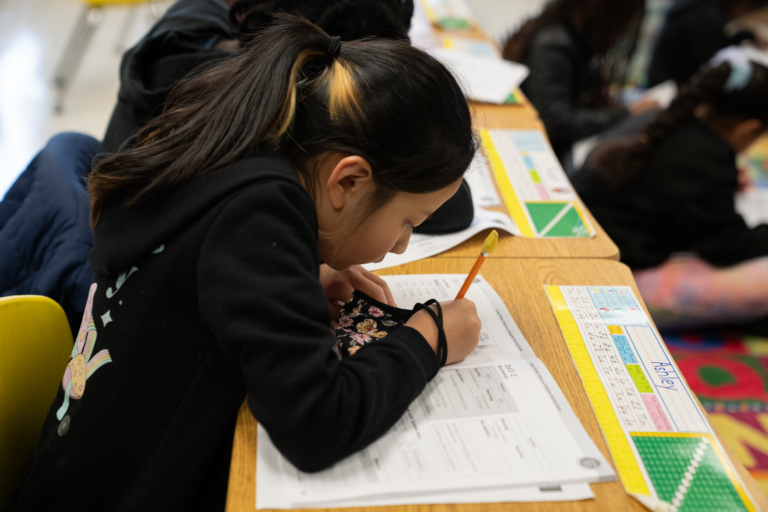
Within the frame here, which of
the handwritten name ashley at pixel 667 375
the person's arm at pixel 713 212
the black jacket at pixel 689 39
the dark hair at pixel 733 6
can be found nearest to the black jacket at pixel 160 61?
the handwritten name ashley at pixel 667 375

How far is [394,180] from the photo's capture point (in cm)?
71

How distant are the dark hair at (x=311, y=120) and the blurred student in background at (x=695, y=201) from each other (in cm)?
117

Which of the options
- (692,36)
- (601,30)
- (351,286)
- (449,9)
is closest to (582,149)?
(601,30)

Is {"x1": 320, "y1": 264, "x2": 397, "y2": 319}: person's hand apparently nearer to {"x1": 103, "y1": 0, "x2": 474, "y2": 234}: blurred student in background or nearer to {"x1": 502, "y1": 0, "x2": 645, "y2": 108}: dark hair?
{"x1": 103, "y1": 0, "x2": 474, "y2": 234}: blurred student in background

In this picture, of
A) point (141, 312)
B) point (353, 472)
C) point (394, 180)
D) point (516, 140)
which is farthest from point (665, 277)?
point (141, 312)

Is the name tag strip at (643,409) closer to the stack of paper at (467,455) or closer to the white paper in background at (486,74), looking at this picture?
the stack of paper at (467,455)

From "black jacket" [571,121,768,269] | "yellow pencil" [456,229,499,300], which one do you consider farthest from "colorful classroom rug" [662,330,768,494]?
"yellow pencil" [456,229,499,300]

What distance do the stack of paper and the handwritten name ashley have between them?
0.53 feet

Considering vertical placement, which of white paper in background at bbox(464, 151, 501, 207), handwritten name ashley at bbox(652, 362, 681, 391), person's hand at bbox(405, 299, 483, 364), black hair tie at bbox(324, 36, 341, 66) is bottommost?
white paper in background at bbox(464, 151, 501, 207)

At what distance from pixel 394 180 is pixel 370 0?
2.11 ft

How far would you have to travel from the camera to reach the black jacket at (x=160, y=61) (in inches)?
43.6

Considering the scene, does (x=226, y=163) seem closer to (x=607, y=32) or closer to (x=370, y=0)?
(x=370, y=0)

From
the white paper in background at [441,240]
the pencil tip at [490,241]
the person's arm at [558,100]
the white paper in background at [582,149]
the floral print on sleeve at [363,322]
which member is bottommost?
the white paper in background at [582,149]

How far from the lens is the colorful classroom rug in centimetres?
145
